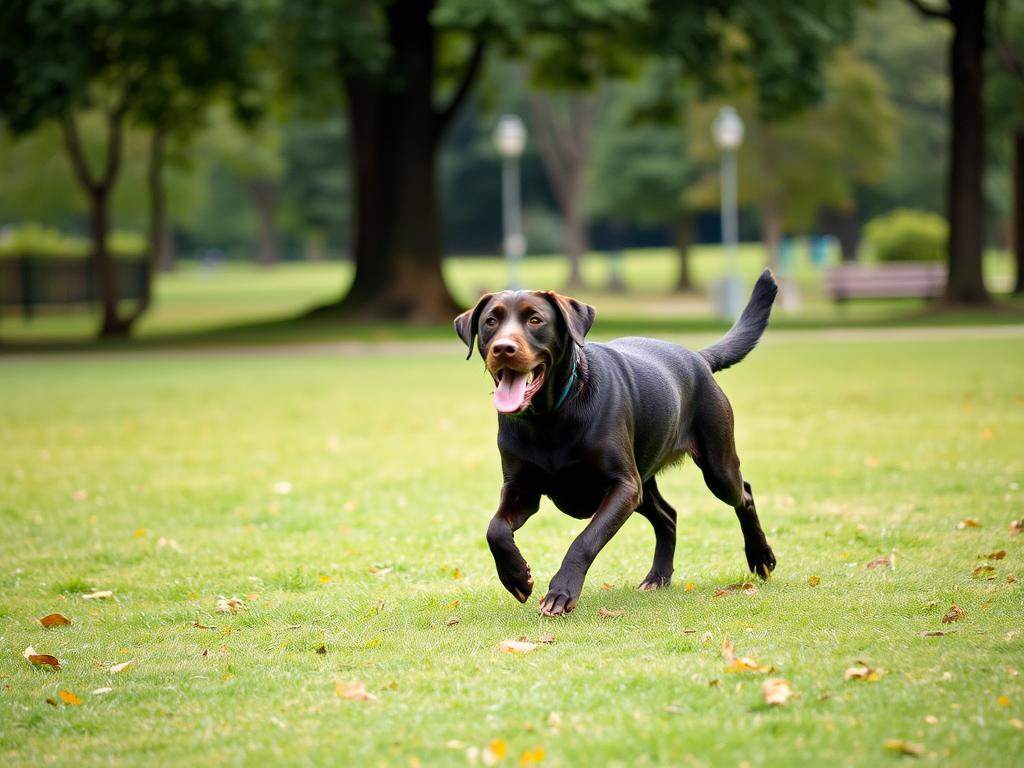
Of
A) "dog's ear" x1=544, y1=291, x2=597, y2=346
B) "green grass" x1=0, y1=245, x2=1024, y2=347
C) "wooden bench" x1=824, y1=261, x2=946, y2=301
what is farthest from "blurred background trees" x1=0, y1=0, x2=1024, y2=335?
"dog's ear" x1=544, y1=291, x2=597, y2=346

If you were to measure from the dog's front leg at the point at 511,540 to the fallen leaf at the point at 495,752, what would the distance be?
1.72 meters

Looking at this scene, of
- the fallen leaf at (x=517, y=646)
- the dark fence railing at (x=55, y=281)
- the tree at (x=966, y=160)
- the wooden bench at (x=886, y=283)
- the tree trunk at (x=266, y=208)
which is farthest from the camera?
the tree trunk at (x=266, y=208)

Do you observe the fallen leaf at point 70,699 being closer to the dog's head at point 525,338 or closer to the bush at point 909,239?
the dog's head at point 525,338

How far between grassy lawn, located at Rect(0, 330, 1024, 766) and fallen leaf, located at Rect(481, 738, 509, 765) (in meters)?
0.03

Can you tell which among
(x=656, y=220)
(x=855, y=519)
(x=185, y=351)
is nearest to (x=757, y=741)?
(x=855, y=519)

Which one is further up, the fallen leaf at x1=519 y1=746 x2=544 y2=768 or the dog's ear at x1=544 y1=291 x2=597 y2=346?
the dog's ear at x1=544 y1=291 x2=597 y2=346

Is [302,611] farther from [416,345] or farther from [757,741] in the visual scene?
[416,345]

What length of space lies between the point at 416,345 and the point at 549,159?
33.5 metres

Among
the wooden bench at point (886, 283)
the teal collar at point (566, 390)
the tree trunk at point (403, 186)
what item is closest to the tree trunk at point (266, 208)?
the wooden bench at point (886, 283)

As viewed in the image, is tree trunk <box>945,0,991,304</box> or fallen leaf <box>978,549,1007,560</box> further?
tree trunk <box>945,0,991,304</box>

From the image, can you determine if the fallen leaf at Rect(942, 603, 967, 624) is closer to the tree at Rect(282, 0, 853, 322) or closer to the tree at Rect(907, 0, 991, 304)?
the tree at Rect(282, 0, 853, 322)

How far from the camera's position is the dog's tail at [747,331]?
7.08 metres

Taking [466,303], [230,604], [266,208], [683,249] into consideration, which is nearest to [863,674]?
[230,604]

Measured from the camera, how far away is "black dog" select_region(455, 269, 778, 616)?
5.80m
